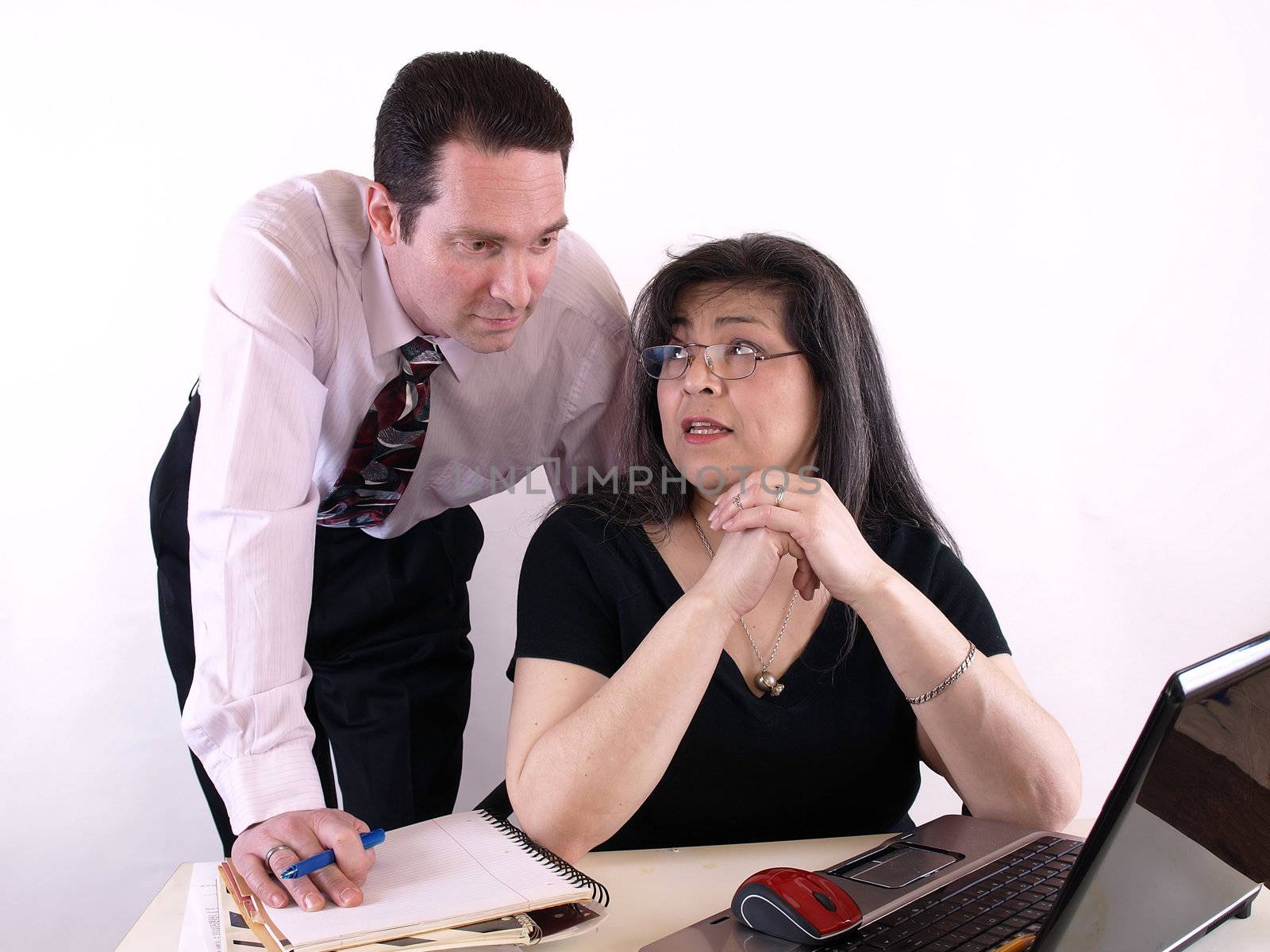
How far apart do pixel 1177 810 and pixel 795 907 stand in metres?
0.34

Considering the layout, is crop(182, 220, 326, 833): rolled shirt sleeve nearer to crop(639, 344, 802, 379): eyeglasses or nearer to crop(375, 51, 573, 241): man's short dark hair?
crop(375, 51, 573, 241): man's short dark hair

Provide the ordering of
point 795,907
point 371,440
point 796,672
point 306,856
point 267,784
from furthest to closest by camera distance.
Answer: point 371,440, point 796,672, point 267,784, point 306,856, point 795,907

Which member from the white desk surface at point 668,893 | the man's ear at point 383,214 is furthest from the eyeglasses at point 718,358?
the white desk surface at point 668,893

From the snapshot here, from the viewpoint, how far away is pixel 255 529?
4.84 feet

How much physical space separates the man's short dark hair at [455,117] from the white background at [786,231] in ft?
2.91

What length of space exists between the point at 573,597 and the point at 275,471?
1.48 feet

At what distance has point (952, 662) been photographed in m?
1.40

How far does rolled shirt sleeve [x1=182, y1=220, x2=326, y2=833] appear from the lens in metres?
1.38

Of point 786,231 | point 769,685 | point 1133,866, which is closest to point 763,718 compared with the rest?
point 769,685

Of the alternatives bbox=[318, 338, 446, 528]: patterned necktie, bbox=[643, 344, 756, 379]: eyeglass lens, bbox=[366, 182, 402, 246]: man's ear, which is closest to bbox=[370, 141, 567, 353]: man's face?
bbox=[366, 182, 402, 246]: man's ear

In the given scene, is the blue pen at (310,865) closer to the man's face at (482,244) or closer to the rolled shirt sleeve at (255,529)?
the rolled shirt sleeve at (255,529)

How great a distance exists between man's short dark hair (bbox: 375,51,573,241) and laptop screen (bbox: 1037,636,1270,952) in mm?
1134

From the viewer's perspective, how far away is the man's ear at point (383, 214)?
1.64 metres

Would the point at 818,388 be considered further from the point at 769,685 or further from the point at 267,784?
the point at 267,784
